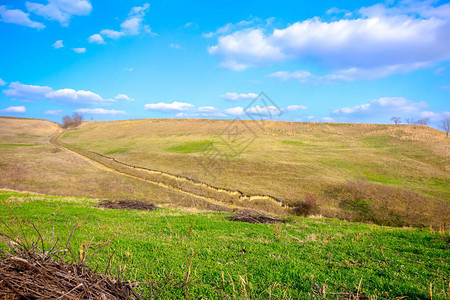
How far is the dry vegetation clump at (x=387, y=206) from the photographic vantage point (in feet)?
88.7

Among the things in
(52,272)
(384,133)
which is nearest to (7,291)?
(52,272)

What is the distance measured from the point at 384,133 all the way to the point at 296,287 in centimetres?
8840

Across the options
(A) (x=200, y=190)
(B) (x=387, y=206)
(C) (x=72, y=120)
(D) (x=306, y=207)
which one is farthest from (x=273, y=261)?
(C) (x=72, y=120)

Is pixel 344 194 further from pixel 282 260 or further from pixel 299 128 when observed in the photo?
pixel 299 128

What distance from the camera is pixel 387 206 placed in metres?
30.3

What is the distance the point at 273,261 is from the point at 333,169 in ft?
137

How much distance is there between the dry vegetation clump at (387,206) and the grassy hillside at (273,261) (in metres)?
19.7

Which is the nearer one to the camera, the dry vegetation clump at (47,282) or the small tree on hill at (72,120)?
the dry vegetation clump at (47,282)

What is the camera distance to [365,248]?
8484 millimetres

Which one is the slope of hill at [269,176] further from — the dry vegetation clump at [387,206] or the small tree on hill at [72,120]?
the small tree on hill at [72,120]

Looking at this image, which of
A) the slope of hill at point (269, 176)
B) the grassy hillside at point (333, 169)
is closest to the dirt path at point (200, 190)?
the slope of hill at point (269, 176)

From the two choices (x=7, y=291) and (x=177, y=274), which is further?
(x=177, y=274)

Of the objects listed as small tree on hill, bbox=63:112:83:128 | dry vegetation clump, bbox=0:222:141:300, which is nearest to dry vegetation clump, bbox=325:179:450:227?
dry vegetation clump, bbox=0:222:141:300

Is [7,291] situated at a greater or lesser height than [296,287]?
greater
